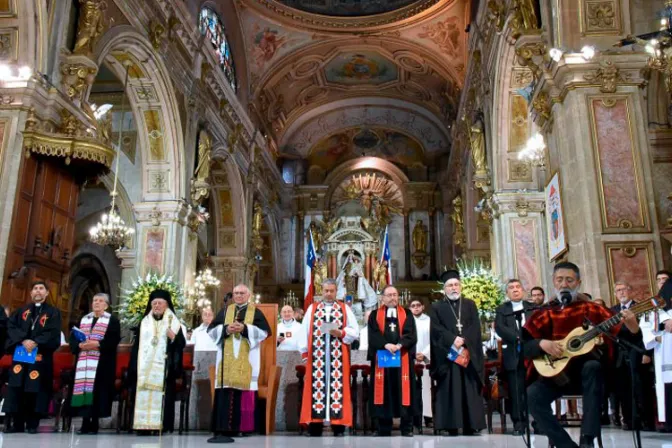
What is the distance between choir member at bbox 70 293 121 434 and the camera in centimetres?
603

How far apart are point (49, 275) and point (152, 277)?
9.25ft

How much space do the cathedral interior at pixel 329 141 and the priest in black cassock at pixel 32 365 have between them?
157cm

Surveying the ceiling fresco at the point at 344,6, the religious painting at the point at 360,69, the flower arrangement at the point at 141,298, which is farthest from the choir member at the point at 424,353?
the religious painting at the point at 360,69

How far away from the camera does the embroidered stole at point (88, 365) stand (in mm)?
6027

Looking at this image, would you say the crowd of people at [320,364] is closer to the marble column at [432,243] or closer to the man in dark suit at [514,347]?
the man in dark suit at [514,347]

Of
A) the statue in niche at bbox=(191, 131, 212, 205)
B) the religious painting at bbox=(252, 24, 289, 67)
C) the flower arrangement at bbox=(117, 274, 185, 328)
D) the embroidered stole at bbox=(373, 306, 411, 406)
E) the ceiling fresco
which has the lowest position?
the embroidered stole at bbox=(373, 306, 411, 406)

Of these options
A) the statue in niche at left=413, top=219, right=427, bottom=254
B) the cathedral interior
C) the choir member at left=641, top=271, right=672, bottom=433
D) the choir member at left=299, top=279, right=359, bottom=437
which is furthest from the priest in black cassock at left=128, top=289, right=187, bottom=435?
the statue in niche at left=413, top=219, right=427, bottom=254

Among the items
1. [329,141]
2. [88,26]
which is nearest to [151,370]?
[88,26]

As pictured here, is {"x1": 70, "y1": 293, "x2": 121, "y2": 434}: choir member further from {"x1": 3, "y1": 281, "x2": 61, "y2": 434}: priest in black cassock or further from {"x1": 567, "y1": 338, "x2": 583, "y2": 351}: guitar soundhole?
{"x1": 567, "y1": 338, "x2": 583, "y2": 351}: guitar soundhole

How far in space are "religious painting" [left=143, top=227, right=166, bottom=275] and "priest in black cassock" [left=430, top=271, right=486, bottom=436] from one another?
27.0ft

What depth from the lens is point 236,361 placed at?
5.62 metres

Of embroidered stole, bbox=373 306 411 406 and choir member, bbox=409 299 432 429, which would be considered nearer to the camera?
embroidered stole, bbox=373 306 411 406

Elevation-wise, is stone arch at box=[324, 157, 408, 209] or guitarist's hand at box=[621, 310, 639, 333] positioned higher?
stone arch at box=[324, 157, 408, 209]

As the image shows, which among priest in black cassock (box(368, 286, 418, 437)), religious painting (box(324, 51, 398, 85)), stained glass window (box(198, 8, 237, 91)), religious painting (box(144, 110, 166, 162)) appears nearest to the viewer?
priest in black cassock (box(368, 286, 418, 437))
